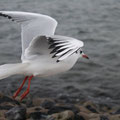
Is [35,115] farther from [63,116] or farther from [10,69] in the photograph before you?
[10,69]

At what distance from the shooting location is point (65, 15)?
36.7 ft

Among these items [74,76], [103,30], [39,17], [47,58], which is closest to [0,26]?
[103,30]

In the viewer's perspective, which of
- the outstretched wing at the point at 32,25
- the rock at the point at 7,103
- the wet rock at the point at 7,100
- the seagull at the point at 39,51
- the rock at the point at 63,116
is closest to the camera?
the seagull at the point at 39,51

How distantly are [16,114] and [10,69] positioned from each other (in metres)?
0.68

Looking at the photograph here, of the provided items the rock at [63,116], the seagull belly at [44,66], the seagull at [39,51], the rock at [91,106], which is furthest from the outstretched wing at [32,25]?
the rock at [91,106]

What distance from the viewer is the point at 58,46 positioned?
3.96 metres

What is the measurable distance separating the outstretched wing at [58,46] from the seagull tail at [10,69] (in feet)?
0.87

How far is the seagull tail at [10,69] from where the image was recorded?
496 centimetres

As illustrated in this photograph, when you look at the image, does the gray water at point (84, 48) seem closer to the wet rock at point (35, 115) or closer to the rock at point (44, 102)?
the rock at point (44, 102)

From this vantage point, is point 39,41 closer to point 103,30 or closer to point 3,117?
point 3,117

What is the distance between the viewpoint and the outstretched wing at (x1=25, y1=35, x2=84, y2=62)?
382cm

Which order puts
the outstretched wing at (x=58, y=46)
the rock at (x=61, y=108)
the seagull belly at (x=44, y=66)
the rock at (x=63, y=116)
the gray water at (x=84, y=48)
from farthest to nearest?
1. the gray water at (x=84, y=48)
2. the rock at (x=61, y=108)
3. the seagull belly at (x=44, y=66)
4. the rock at (x=63, y=116)
5. the outstretched wing at (x=58, y=46)

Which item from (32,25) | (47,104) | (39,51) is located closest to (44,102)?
(47,104)

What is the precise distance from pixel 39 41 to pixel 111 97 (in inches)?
92.5
